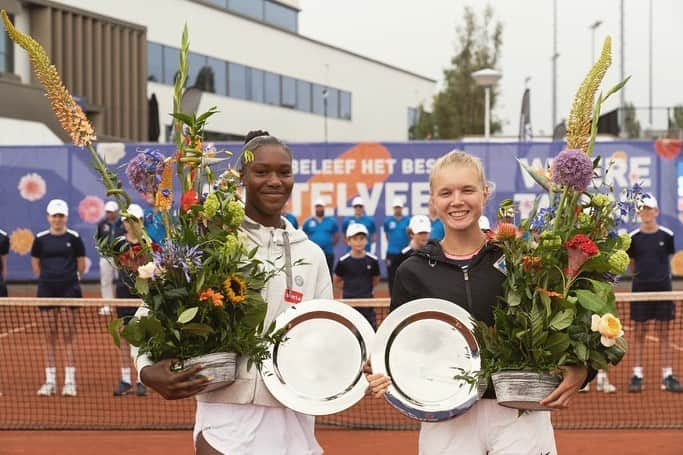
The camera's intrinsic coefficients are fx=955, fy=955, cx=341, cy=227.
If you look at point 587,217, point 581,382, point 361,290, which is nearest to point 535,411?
point 581,382

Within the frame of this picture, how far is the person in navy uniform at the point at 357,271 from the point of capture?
10828mm

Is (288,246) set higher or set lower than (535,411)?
higher

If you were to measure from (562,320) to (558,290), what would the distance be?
0.13m

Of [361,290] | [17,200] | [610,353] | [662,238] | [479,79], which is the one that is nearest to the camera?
[610,353]

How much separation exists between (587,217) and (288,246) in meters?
1.03

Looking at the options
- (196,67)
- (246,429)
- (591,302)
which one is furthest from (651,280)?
(196,67)

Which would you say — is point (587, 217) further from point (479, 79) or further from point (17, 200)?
point (479, 79)

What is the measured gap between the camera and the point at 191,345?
301 cm

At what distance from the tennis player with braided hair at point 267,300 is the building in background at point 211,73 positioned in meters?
17.6

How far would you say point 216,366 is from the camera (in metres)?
2.98

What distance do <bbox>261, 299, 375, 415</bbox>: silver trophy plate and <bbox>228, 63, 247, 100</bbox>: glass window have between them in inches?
1428

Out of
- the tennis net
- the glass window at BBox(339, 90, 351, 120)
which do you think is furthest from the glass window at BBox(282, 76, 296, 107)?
the tennis net

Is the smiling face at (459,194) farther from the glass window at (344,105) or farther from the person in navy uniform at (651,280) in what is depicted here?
the glass window at (344,105)

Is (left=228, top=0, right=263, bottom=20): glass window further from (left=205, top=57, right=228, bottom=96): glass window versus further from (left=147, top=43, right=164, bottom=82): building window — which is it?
(left=147, top=43, right=164, bottom=82): building window
